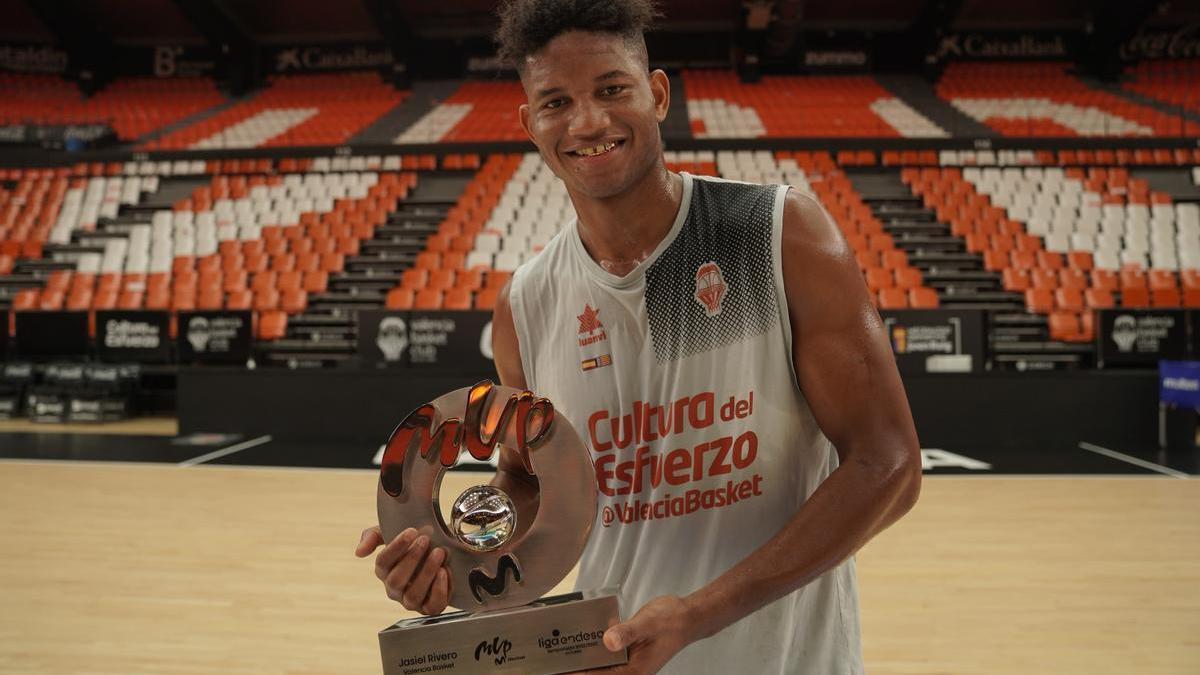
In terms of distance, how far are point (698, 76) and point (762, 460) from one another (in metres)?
18.8

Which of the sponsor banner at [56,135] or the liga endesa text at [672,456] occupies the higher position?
the sponsor banner at [56,135]

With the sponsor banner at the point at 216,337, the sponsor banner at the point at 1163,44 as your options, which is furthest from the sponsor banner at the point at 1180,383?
the sponsor banner at the point at 1163,44

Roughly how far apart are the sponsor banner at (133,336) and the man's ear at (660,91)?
924 centimetres

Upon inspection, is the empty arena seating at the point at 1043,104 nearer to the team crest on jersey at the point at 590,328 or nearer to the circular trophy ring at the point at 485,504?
the team crest on jersey at the point at 590,328

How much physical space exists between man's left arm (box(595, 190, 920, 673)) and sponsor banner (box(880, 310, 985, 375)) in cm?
665

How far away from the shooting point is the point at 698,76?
18.6 m

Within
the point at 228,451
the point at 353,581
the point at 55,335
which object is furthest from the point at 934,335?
the point at 55,335

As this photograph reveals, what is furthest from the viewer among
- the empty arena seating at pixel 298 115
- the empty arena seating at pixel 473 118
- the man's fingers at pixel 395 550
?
the empty arena seating at pixel 298 115

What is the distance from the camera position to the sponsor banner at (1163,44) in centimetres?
1781

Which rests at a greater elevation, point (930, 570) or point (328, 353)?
point (328, 353)

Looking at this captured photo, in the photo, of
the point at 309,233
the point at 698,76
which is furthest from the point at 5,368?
the point at 698,76

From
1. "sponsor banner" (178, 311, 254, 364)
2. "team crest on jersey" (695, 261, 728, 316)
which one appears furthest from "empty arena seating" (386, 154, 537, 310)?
"team crest on jersey" (695, 261, 728, 316)

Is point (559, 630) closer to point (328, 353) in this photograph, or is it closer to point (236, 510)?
point (236, 510)

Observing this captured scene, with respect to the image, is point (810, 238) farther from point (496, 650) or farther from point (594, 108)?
point (496, 650)
